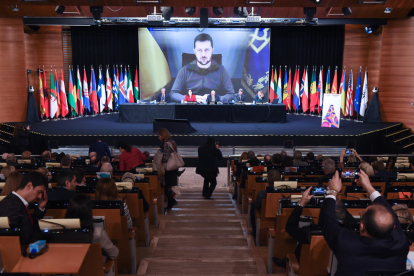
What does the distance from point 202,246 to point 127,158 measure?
8.48 feet

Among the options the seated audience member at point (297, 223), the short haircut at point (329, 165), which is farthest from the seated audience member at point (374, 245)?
the short haircut at point (329, 165)

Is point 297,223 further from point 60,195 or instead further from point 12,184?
point 12,184

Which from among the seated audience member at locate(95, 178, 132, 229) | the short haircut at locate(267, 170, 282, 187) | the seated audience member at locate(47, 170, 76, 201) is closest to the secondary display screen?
the short haircut at locate(267, 170, 282, 187)

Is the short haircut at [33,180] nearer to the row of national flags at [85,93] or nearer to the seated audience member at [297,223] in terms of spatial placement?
the seated audience member at [297,223]

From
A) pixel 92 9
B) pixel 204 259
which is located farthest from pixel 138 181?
pixel 92 9

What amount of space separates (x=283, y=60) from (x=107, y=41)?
29.2ft

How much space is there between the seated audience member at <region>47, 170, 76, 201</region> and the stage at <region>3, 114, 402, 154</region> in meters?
7.33

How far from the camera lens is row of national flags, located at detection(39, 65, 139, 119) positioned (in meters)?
16.3

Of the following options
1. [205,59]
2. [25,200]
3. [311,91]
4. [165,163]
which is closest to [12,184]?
[25,200]

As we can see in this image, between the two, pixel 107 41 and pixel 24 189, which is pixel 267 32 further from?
pixel 24 189

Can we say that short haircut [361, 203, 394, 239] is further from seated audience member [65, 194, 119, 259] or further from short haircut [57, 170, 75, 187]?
short haircut [57, 170, 75, 187]

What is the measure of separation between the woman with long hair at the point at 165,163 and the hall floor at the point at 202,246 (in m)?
0.27

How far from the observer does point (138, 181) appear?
5.08m

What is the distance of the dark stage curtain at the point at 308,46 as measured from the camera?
1858 centimetres
